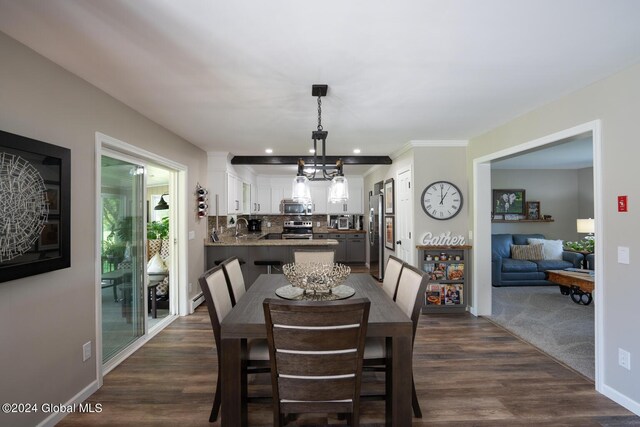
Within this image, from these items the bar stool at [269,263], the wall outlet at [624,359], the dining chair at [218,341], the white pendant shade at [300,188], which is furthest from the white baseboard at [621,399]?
the bar stool at [269,263]

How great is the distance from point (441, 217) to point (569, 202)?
4.62 meters

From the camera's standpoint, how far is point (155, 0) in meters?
1.36

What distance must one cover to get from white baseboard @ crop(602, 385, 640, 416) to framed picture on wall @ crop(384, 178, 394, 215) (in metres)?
3.43

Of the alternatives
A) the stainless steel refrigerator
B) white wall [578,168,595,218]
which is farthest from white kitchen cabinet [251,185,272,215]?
white wall [578,168,595,218]

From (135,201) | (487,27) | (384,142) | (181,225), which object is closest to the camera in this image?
(487,27)

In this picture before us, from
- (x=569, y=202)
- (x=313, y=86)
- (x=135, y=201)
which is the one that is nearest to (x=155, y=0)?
(x=313, y=86)

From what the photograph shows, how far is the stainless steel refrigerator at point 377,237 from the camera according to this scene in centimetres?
573

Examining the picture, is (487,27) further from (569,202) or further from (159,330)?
(569,202)

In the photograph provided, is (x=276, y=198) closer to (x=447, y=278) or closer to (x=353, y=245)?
(x=353, y=245)

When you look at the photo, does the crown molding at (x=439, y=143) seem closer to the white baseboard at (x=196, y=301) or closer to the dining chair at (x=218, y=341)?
the dining chair at (x=218, y=341)

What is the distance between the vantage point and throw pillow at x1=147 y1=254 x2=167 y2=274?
411cm

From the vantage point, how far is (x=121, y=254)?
2.90 metres

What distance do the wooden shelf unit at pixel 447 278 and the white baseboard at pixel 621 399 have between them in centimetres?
181

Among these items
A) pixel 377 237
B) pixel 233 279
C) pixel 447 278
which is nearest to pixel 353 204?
pixel 377 237
